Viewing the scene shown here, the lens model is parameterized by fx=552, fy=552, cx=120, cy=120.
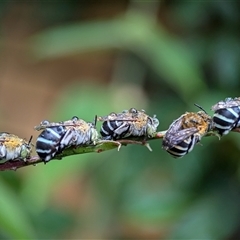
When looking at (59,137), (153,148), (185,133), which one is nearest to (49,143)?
(59,137)

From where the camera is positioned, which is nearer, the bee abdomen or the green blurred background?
the bee abdomen

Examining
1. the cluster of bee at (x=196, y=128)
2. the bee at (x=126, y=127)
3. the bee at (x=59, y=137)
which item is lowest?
the bee at (x=59, y=137)

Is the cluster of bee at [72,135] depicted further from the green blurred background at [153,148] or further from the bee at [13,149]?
the green blurred background at [153,148]

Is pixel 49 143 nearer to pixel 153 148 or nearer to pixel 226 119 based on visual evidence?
pixel 226 119

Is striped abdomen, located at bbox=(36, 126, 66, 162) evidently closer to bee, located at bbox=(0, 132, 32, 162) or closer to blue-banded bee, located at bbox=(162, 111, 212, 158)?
bee, located at bbox=(0, 132, 32, 162)

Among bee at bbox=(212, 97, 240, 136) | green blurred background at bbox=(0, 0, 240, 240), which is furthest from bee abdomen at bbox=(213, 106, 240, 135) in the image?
green blurred background at bbox=(0, 0, 240, 240)

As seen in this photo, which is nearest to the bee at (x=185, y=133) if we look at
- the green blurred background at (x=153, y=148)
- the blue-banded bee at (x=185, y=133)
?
the blue-banded bee at (x=185, y=133)

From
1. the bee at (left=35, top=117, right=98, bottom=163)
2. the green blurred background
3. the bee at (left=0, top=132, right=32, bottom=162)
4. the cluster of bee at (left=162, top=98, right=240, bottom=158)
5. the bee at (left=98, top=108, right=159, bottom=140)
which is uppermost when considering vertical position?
the cluster of bee at (left=162, top=98, right=240, bottom=158)

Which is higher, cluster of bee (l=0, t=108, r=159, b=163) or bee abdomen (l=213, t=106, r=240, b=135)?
bee abdomen (l=213, t=106, r=240, b=135)

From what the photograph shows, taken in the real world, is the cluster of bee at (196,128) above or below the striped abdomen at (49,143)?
above
